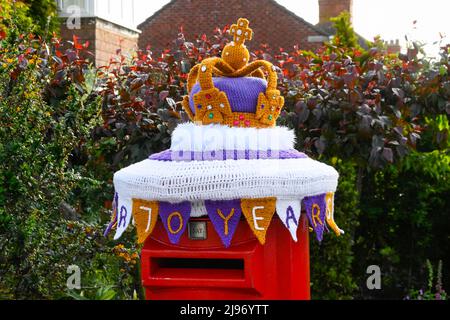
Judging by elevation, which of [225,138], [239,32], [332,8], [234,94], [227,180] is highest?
[332,8]

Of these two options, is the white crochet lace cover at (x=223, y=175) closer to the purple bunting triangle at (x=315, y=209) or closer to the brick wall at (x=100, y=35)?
the purple bunting triangle at (x=315, y=209)

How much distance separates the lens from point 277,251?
344 cm

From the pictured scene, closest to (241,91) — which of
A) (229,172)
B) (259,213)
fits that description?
(229,172)

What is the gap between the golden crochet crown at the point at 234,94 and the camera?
3.51 m

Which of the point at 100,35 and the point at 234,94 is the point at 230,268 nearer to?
the point at 234,94

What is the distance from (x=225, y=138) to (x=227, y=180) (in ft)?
0.75

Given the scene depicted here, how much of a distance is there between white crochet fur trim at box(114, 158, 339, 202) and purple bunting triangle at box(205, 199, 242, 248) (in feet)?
0.18

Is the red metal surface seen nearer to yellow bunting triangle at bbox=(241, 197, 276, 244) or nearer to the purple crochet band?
yellow bunting triangle at bbox=(241, 197, 276, 244)

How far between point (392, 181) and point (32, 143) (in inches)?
119

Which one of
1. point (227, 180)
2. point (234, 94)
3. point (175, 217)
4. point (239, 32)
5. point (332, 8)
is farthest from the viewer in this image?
point (332, 8)

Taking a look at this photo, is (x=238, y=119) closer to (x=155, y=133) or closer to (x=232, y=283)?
(x=232, y=283)

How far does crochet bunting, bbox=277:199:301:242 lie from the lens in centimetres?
333

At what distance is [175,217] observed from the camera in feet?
11.2

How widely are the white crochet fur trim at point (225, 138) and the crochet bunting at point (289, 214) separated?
0.27 meters
